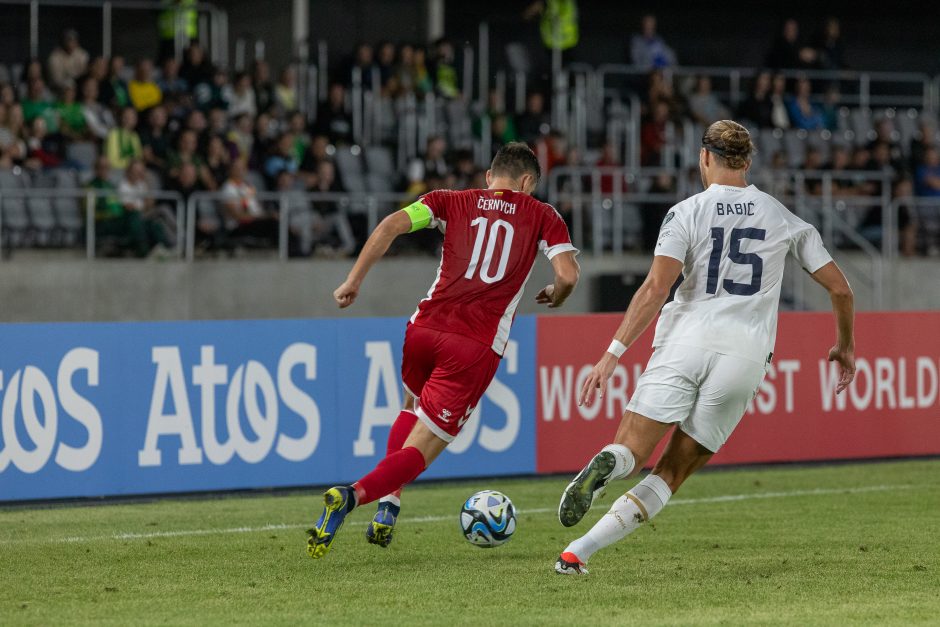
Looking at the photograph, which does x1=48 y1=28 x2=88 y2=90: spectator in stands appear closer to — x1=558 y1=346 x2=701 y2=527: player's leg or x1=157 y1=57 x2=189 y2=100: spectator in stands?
x1=157 y1=57 x2=189 y2=100: spectator in stands

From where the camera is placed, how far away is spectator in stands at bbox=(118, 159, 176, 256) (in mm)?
16531

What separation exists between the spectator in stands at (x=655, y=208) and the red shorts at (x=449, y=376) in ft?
36.1

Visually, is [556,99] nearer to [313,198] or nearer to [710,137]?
[313,198]

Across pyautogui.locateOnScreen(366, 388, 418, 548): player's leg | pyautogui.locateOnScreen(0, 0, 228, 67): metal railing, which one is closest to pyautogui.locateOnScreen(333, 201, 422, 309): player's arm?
pyautogui.locateOnScreen(366, 388, 418, 548): player's leg

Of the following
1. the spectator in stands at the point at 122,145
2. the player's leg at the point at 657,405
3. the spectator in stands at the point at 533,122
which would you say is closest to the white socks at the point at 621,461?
the player's leg at the point at 657,405

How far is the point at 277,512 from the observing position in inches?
424

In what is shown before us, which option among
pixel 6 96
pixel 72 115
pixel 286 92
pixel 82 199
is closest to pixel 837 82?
pixel 286 92

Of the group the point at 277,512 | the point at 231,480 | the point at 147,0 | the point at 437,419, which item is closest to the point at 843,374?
the point at 437,419

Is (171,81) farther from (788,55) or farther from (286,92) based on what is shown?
(788,55)

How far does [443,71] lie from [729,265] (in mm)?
13583

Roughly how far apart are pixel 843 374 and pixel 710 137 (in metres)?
1.33

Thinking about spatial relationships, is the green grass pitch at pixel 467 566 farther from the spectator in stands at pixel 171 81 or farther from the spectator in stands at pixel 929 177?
the spectator in stands at pixel 929 177

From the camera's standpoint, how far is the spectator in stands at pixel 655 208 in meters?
19.0

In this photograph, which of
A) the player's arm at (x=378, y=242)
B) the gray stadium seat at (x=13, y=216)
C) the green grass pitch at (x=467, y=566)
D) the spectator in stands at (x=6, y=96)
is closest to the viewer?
the green grass pitch at (x=467, y=566)
